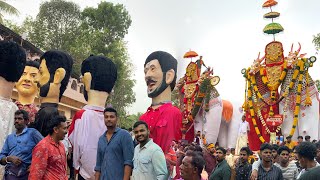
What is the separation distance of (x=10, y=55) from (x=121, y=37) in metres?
20.8

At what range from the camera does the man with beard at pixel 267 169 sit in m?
5.52

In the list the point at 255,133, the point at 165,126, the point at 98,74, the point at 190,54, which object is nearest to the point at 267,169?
the point at 165,126

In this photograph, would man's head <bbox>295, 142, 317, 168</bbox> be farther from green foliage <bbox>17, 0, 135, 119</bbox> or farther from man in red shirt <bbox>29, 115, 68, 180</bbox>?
green foliage <bbox>17, 0, 135, 119</bbox>

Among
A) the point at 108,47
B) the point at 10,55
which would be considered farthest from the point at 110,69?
the point at 108,47

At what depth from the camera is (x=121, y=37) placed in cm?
2769

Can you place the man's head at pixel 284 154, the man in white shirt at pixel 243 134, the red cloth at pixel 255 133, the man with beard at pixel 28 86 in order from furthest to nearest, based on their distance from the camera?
the man in white shirt at pixel 243 134, the red cloth at pixel 255 133, the man with beard at pixel 28 86, the man's head at pixel 284 154

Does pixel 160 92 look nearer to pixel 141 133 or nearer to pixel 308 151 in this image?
pixel 141 133

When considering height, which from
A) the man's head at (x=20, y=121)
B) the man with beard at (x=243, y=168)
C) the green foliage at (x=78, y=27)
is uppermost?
the green foliage at (x=78, y=27)

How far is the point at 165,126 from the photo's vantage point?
20.5ft

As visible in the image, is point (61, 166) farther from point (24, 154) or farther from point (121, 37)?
point (121, 37)

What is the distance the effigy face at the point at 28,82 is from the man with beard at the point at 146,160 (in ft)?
12.8

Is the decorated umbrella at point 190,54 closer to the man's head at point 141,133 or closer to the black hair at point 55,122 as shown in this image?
the man's head at point 141,133

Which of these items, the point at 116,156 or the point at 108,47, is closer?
the point at 116,156

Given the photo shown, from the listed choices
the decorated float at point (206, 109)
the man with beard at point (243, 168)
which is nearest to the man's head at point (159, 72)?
the man with beard at point (243, 168)
